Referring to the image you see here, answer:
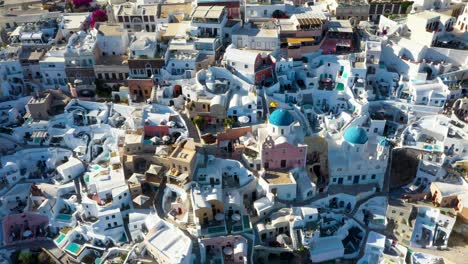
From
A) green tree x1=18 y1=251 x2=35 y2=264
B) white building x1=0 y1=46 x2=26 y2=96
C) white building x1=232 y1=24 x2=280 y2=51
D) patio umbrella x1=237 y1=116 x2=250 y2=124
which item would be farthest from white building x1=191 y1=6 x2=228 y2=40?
green tree x1=18 y1=251 x2=35 y2=264

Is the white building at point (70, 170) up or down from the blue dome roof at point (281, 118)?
down

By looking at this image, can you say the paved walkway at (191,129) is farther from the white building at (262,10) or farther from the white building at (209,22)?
the white building at (262,10)

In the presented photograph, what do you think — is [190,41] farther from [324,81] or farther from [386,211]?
[386,211]

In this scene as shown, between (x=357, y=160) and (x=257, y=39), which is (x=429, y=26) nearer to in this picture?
(x=257, y=39)

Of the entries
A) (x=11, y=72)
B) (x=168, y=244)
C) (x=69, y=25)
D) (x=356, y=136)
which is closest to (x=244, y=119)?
(x=356, y=136)

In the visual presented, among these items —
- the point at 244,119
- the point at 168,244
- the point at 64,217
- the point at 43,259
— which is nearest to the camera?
the point at 168,244

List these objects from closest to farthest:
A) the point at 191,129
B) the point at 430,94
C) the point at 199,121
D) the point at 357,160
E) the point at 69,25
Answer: the point at 357,160 < the point at 199,121 < the point at 191,129 < the point at 430,94 < the point at 69,25

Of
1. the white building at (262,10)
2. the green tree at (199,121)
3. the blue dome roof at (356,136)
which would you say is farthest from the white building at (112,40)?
the blue dome roof at (356,136)

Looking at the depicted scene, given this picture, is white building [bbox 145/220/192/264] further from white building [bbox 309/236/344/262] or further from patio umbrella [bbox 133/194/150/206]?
white building [bbox 309/236/344/262]
